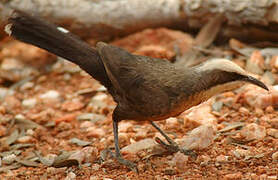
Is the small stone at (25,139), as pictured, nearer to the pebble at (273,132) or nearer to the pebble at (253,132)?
the pebble at (253,132)

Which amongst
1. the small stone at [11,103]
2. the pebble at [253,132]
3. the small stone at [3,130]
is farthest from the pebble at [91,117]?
the pebble at [253,132]

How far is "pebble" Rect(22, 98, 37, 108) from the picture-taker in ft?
20.3

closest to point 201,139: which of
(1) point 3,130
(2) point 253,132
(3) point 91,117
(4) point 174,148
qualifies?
(4) point 174,148

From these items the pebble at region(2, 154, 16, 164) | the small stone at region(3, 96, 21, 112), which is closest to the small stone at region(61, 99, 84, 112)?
the small stone at region(3, 96, 21, 112)

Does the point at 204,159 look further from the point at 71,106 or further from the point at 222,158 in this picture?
the point at 71,106

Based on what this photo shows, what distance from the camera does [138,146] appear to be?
4496 millimetres

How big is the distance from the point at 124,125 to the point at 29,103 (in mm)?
1810

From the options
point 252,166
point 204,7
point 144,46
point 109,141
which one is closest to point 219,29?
point 204,7

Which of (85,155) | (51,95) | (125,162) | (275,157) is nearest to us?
(275,157)

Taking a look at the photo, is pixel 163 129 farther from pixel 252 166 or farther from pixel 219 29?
pixel 219 29

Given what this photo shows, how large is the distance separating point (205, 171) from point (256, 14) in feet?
10.9

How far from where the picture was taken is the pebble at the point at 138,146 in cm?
446

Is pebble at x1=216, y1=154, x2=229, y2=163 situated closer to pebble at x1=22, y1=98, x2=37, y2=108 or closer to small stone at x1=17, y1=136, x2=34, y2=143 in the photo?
small stone at x1=17, y1=136, x2=34, y2=143

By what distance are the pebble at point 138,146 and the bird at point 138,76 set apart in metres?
0.19
